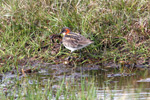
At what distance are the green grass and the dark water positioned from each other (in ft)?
1.77

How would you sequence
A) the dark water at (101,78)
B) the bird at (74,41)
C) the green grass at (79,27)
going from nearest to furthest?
the dark water at (101,78)
the bird at (74,41)
the green grass at (79,27)

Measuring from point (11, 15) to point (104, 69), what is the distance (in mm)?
3388

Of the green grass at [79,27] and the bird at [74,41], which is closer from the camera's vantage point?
the bird at [74,41]

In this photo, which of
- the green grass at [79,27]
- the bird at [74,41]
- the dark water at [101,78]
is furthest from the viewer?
the green grass at [79,27]

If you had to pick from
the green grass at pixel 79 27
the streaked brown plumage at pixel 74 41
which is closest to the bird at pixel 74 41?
the streaked brown plumage at pixel 74 41

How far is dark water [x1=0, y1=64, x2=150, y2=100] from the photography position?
20.0 ft

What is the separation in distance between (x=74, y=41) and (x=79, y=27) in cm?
88

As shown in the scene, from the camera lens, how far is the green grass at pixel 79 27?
9.15m

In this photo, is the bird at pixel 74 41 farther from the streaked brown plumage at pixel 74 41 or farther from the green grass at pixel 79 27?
the green grass at pixel 79 27

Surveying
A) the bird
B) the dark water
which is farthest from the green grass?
the dark water

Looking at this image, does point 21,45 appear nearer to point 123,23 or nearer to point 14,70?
point 14,70

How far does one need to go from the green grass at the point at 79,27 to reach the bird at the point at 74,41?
0.33m

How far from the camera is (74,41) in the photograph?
8.98 meters

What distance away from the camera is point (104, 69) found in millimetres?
8414
